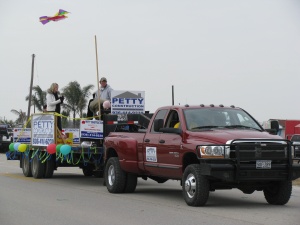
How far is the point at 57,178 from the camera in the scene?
1803 cm

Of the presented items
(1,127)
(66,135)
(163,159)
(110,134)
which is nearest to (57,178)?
(66,135)

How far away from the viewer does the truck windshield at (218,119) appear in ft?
39.5

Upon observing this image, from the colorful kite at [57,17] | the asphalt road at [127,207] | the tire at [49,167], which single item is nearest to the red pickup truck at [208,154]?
the asphalt road at [127,207]

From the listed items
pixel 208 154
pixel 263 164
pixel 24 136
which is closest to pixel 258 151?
pixel 263 164

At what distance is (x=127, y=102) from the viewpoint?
16047mm

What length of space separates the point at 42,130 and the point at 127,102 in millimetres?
2838

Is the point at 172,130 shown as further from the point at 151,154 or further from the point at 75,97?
the point at 75,97

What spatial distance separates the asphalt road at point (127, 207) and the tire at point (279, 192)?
200 millimetres

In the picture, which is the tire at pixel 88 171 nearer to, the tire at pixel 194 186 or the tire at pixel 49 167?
the tire at pixel 49 167

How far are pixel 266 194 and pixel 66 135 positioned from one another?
24.8ft

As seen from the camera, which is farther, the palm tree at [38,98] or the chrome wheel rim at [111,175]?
the palm tree at [38,98]

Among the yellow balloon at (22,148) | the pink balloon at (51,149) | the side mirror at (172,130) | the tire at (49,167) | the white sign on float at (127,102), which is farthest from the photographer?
the yellow balloon at (22,148)

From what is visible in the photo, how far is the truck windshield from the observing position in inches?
474

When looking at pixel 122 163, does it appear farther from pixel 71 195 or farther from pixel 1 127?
pixel 1 127
